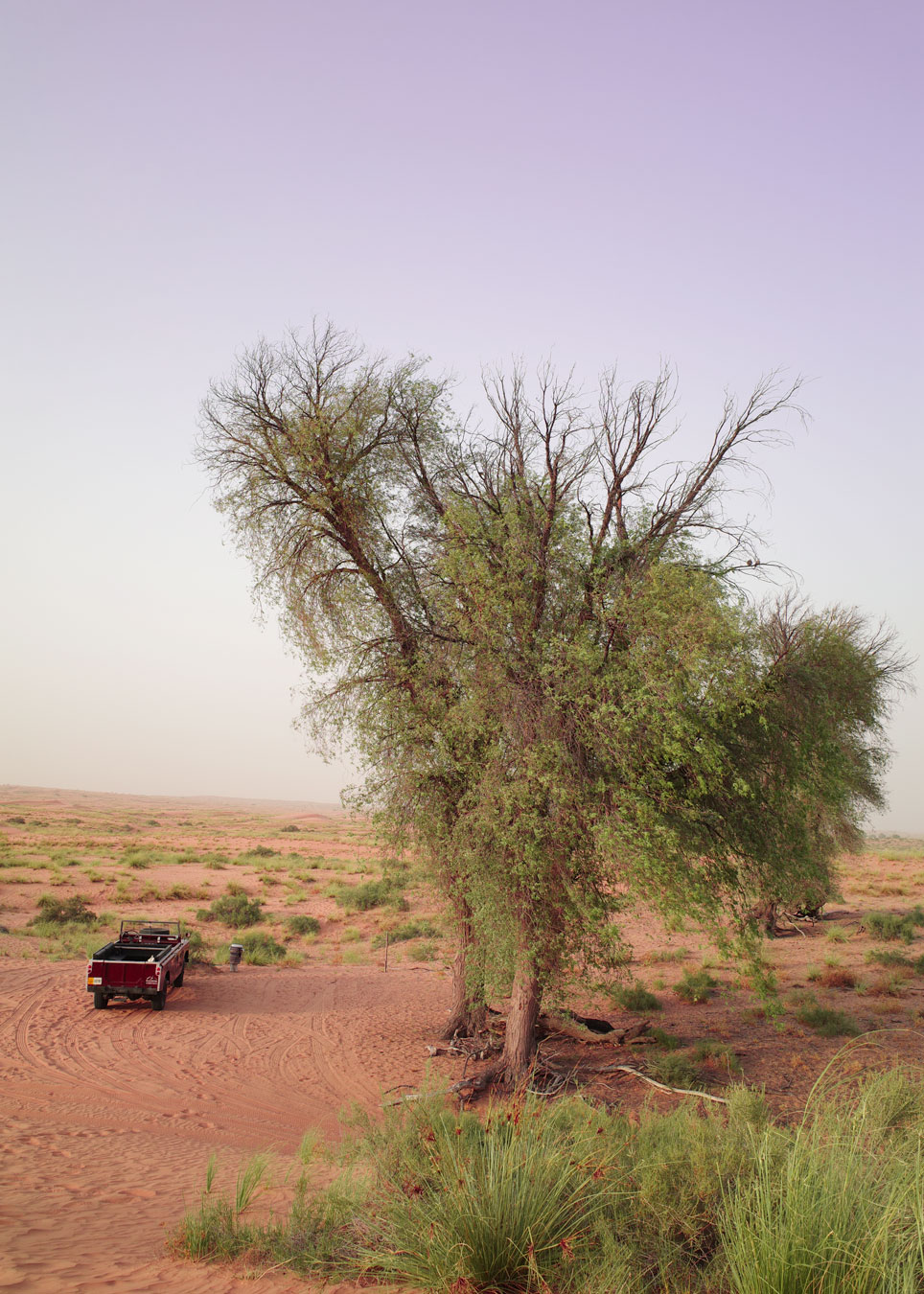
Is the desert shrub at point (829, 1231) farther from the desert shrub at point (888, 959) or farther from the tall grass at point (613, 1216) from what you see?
the desert shrub at point (888, 959)

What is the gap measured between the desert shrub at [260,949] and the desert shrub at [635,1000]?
11109 millimetres

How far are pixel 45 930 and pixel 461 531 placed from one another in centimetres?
2251

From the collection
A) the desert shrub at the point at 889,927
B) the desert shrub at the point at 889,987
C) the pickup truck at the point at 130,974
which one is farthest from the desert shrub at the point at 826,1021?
the pickup truck at the point at 130,974

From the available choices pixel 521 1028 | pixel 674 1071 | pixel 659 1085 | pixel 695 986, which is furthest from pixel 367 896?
pixel 659 1085

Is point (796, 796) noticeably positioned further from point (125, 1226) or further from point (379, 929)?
point (379, 929)

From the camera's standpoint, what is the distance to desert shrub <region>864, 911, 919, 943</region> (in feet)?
89.9

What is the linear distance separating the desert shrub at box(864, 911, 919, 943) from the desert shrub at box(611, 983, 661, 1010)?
12.9m

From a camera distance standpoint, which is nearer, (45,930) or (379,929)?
(45,930)

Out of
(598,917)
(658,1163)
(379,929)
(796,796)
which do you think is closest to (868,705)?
(796,796)

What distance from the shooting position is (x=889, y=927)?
91.4ft

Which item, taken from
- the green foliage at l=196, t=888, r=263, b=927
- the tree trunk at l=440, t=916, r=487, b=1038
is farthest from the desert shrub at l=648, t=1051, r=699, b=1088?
the green foliage at l=196, t=888, r=263, b=927

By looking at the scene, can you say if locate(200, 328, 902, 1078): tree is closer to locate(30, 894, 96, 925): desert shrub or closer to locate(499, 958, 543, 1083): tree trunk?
locate(499, 958, 543, 1083): tree trunk

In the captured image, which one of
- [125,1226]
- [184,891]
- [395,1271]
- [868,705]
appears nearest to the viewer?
[395,1271]

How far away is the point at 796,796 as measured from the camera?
1159 centimetres
